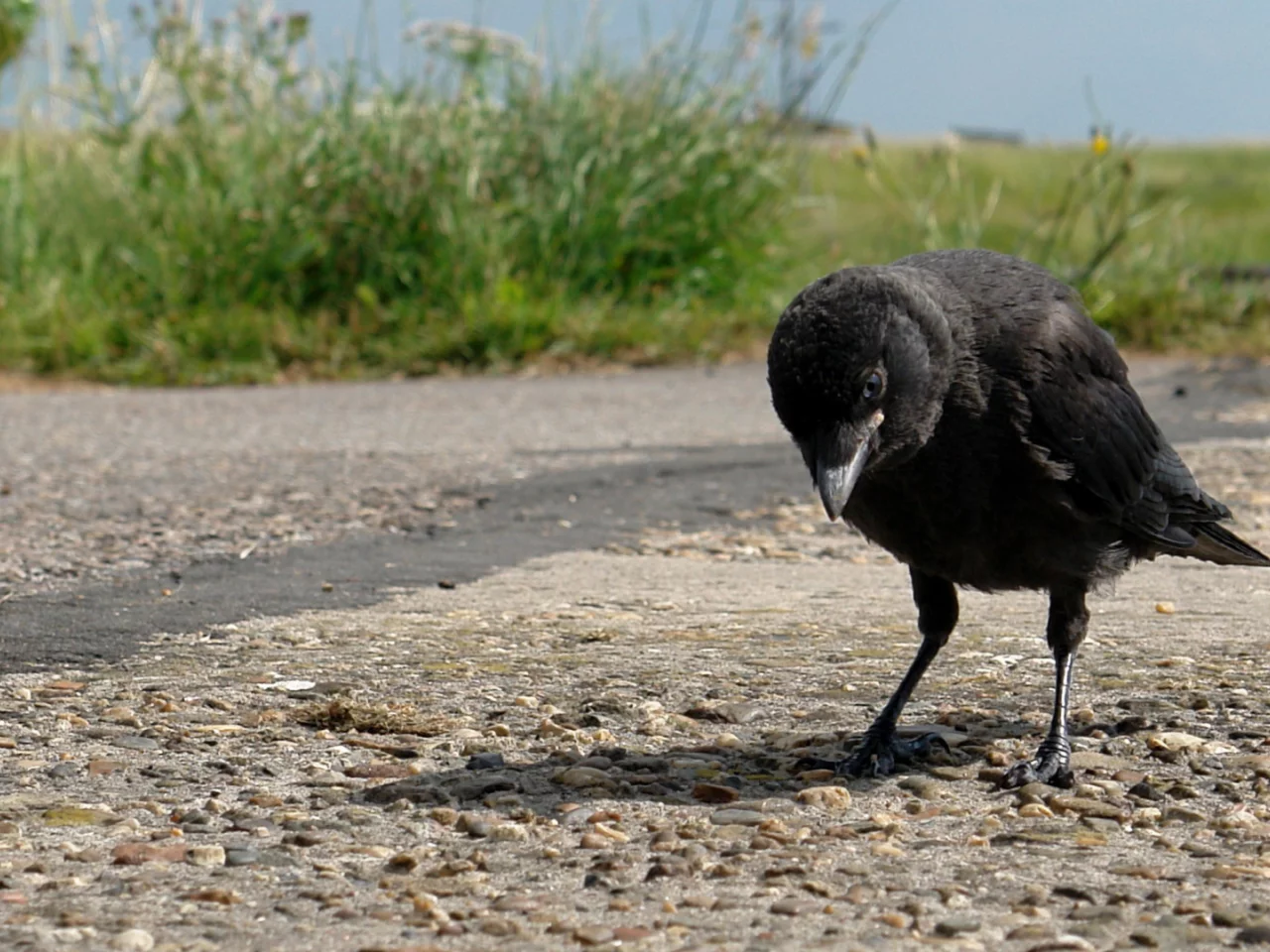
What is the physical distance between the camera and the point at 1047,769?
3.02m

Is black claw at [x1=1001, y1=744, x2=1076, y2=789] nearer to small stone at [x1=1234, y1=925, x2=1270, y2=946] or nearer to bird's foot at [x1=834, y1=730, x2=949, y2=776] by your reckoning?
bird's foot at [x1=834, y1=730, x2=949, y2=776]

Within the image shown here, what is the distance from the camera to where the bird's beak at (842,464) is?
8.79 ft

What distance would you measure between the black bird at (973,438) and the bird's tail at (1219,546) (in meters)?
0.15

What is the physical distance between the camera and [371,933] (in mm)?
2303

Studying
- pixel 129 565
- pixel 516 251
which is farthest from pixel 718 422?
pixel 129 565

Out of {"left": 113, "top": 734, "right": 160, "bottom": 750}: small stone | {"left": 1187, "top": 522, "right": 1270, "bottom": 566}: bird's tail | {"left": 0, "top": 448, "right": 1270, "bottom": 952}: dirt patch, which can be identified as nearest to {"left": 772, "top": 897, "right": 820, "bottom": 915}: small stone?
{"left": 0, "top": 448, "right": 1270, "bottom": 952}: dirt patch

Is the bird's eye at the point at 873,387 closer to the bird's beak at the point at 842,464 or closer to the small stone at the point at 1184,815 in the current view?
the bird's beak at the point at 842,464

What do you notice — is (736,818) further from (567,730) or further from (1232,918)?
(1232,918)

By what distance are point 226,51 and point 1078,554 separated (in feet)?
31.2

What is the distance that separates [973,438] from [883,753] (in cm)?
63

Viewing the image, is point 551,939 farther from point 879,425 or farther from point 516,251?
point 516,251

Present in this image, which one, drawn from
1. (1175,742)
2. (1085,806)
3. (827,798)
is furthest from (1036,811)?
(1175,742)

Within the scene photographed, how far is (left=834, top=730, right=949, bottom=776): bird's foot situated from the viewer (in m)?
3.11

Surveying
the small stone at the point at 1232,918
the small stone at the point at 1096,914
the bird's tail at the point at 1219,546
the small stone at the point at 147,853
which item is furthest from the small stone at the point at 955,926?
the bird's tail at the point at 1219,546
